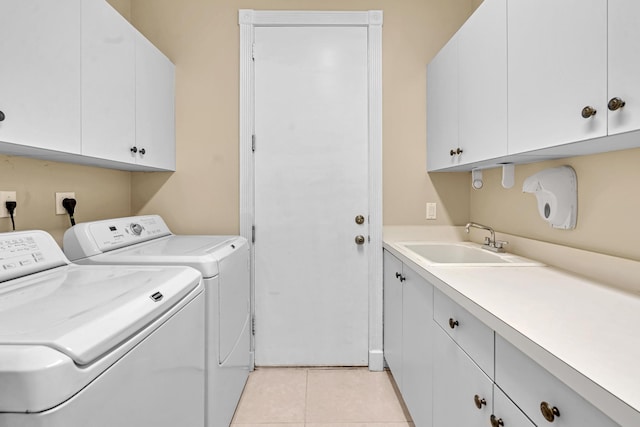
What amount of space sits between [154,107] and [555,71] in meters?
1.99

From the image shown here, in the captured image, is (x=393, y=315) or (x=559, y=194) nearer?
(x=559, y=194)

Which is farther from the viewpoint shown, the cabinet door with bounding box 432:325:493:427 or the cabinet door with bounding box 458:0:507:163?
the cabinet door with bounding box 458:0:507:163

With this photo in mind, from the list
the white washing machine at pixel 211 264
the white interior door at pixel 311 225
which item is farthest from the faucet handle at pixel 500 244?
the white washing machine at pixel 211 264

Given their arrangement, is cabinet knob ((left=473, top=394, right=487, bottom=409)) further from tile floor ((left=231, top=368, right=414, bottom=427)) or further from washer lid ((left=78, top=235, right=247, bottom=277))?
washer lid ((left=78, top=235, right=247, bottom=277))

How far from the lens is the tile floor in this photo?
5.92 feet

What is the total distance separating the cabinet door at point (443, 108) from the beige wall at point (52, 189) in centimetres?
205

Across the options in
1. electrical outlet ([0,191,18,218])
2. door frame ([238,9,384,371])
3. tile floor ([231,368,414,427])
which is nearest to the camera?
electrical outlet ([0,191,18,218])

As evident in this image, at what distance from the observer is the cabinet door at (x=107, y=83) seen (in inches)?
55.6

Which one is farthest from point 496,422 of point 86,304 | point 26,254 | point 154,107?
point 154,107

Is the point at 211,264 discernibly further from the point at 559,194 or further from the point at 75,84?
the point at 559,194

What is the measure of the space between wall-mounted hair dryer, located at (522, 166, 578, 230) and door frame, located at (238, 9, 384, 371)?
3.33 feet

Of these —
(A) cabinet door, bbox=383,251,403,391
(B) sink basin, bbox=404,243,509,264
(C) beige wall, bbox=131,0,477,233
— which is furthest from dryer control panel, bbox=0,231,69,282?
(B) sink basin, bbox=404,243,509,264

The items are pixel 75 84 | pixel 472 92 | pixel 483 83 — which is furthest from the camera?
pixel 472 92

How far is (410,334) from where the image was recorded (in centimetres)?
172
